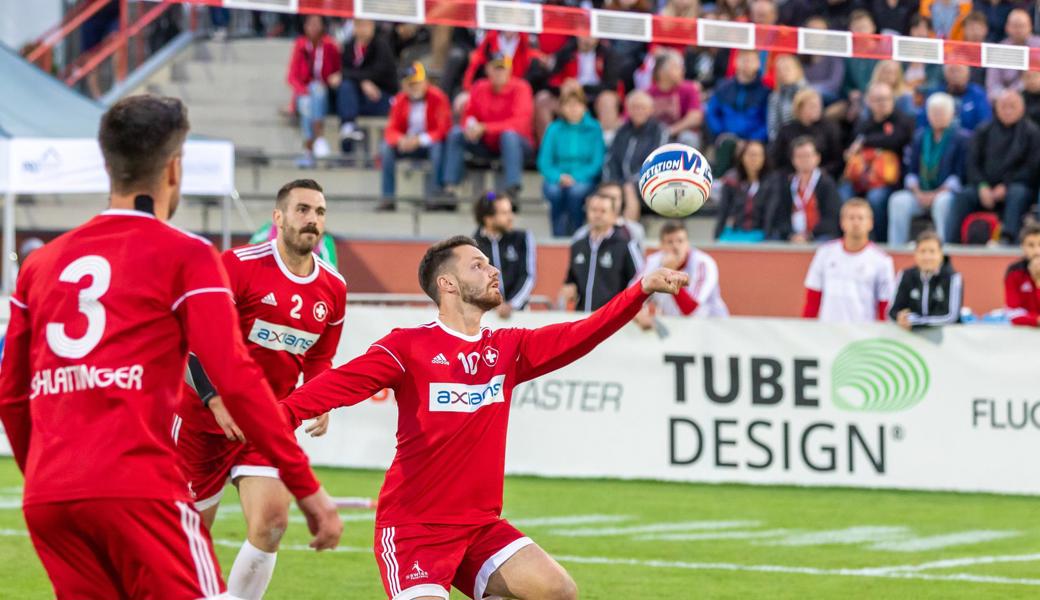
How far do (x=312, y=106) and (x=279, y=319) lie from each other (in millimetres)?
13812

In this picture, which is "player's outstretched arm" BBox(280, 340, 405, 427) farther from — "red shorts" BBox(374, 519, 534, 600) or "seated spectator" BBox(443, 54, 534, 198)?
"seated spectator" BBox(443, 54, 534, 198)

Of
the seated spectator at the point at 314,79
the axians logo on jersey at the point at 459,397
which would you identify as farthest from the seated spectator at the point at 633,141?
the axians logo on jersey at the point at 459,397

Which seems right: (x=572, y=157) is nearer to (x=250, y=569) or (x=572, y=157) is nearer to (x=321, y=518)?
(x=250, y=569)

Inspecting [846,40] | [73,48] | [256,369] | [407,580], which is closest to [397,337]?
[407,580]

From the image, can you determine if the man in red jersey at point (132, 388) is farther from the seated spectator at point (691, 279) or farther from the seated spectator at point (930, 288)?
the seated spectator at point (930, 288)

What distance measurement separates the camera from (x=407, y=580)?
21.3 ft

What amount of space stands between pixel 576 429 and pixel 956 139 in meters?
5.79

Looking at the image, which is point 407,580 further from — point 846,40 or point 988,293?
point 988,293

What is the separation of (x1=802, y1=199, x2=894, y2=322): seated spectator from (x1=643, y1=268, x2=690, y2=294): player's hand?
8.00 meters

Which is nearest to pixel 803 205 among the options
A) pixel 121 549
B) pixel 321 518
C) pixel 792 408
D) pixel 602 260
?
pixel 602 260

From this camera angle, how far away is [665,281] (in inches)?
257

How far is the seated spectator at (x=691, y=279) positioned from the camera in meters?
14.2

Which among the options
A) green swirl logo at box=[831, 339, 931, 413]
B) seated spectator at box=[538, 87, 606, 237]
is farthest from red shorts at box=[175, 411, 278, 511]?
seated spectator at box=[538, 87, 606, 237]

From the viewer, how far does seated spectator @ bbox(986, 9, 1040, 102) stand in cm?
1731
